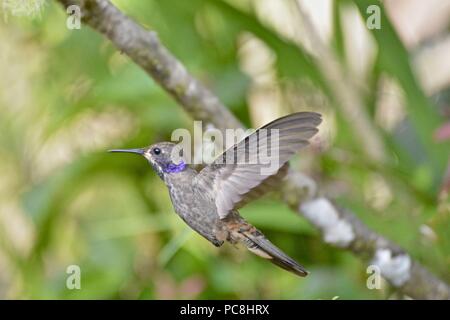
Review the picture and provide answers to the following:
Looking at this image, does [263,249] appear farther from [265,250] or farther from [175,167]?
[175,167]

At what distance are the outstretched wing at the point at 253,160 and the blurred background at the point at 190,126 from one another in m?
0.57

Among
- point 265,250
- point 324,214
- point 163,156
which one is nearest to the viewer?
point 163,156

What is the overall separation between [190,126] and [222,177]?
129cm

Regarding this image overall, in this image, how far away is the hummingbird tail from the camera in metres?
0.98

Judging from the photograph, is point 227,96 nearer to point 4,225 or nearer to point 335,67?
point 335,67

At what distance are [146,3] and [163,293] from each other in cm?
84

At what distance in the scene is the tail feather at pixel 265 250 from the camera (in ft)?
3.20

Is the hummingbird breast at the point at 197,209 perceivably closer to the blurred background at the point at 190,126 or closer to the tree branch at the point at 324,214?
the tree branch at the point at 324,214

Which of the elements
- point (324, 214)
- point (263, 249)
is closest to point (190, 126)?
point (324, 214)

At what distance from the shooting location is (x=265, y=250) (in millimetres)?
1009

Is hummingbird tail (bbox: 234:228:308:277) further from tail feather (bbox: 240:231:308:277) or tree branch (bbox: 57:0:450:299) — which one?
tree branch (bbox: 57:0:450:299)

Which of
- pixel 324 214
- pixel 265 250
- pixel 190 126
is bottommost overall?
pixel 265 250

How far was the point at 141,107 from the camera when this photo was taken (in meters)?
2.21
